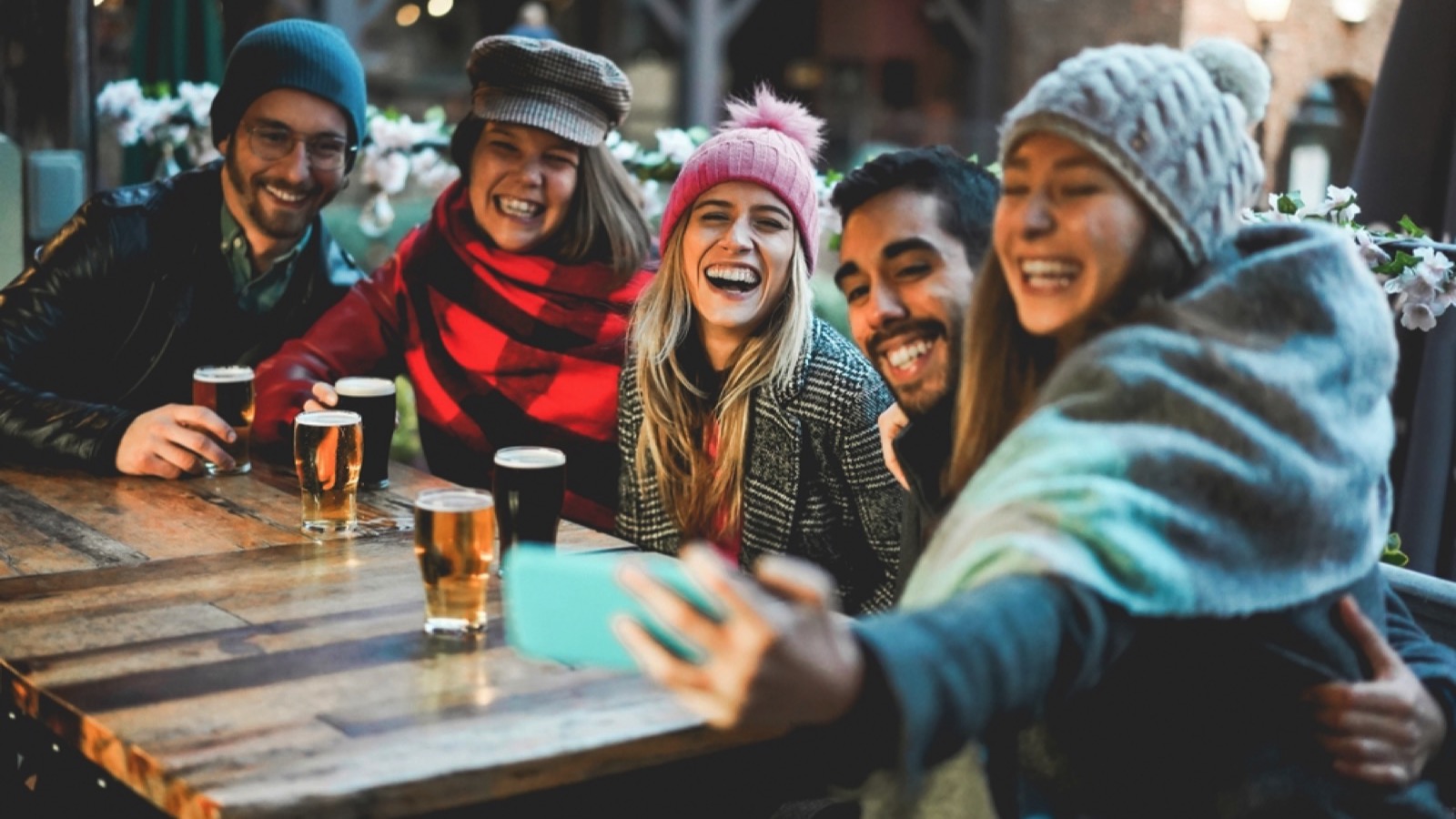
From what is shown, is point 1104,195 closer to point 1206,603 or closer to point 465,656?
point 1206,603

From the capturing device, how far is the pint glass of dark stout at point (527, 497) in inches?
79.3

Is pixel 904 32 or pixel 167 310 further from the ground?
pixel 904 32

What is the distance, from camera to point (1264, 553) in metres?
1.36

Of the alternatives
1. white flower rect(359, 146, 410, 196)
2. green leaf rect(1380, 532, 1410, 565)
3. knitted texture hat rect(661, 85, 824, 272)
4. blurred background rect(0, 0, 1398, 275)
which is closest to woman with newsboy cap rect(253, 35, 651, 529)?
knitted texture hat rect(661, 85, 824, 272)

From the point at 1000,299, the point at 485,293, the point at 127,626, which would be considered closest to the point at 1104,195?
the point at 1000,299

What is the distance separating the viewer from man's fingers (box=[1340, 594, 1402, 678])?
153cm

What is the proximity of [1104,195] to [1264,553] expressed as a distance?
1.18 ft

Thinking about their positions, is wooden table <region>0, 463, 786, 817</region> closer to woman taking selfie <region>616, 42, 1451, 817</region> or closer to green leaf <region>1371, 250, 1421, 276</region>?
woman taking selfie <region>616, 42, 1451, 817</region>

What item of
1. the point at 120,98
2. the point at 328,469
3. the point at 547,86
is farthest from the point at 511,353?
the point at 120,98

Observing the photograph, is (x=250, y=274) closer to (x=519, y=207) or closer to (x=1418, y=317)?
(x=519, y=207)

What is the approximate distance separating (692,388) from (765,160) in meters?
0.41

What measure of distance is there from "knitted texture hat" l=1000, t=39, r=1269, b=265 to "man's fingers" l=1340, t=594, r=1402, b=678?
39 centimetres

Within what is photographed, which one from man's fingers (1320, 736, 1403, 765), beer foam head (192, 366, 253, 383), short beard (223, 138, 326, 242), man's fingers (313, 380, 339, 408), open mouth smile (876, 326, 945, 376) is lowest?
man's fingers (1320, 736, 1403, 765)

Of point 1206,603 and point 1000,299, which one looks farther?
point 1000,299
